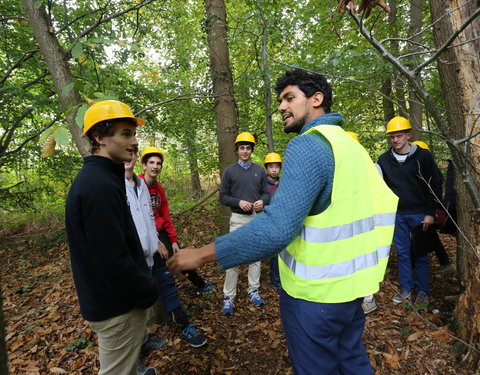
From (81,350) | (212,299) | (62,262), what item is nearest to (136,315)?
(81,350)

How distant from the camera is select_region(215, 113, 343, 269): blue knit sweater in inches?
49.9

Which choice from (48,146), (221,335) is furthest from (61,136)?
(221,335)

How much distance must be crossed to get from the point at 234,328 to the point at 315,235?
2743mm

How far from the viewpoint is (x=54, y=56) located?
2.88 meters

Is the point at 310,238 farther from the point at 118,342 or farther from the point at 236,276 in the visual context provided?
the point at 236,276

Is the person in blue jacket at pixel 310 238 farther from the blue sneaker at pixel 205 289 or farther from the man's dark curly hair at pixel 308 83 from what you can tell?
the blue sneaker at pixel 205 289

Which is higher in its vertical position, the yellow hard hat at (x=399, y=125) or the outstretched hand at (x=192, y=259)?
the yellow hard hat at (x=399, y=125)

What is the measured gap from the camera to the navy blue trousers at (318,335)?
1486 millimetres

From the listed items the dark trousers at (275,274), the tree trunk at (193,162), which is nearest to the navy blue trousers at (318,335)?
the dark trousers at (275,274)

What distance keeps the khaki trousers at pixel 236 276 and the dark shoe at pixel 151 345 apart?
1086mm

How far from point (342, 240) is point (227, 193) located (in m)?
2.98

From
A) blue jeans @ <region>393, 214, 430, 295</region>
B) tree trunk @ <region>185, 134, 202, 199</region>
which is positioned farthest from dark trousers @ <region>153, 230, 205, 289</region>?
blue jeans @ <region>393, 214, 430, 295</region>

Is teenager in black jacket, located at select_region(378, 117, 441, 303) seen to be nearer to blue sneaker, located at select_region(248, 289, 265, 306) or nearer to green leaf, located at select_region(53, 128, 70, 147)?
blue sneaker, located at select_region(248, 289, 265, 306)

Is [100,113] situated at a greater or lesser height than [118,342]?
greater
